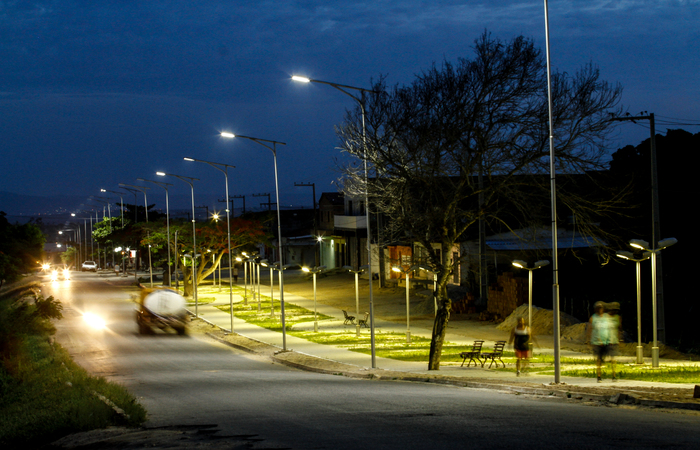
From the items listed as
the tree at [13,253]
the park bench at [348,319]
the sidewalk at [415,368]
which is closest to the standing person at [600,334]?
the sidewalk at [415,368]

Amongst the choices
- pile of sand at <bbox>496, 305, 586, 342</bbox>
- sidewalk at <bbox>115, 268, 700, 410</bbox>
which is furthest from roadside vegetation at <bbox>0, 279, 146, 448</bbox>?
pile of sand at <bbox>496, 305, 586, 342</bbox>

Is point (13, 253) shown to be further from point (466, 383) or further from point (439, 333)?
point (466, 383)

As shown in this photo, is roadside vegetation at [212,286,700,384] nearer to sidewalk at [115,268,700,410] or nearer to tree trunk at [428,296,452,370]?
sidewalk at [115,268,700,410]

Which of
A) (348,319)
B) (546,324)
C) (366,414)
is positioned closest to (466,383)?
(366,414)

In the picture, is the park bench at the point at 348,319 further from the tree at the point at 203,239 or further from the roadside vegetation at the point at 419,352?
the tree at the point at 203,239

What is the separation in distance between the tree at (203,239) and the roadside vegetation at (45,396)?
97.8 ft

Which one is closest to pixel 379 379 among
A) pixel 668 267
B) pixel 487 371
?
pixel 487 371

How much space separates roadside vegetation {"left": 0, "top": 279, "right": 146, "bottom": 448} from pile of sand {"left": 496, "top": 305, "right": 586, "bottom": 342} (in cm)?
1773

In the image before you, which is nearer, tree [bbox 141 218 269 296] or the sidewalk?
the sidewalk

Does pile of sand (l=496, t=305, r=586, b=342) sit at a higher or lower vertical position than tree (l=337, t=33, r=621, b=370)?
lower

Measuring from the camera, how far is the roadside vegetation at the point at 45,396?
1117 centimetres

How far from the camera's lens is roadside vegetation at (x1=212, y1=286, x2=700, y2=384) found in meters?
17.0

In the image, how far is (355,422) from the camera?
34.9 ft

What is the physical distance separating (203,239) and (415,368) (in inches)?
1582
